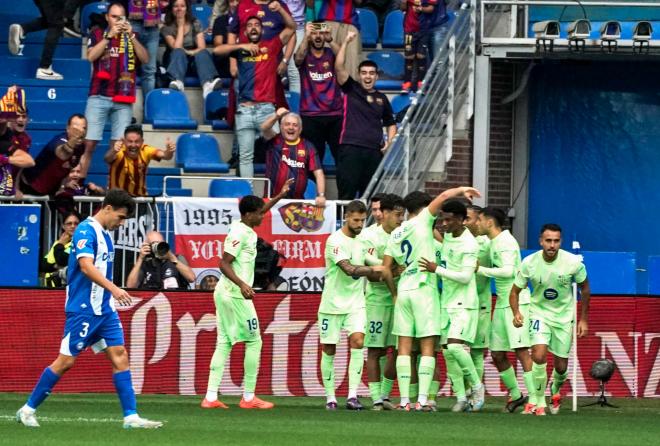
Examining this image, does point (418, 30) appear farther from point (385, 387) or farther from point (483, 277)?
point (385, 387)

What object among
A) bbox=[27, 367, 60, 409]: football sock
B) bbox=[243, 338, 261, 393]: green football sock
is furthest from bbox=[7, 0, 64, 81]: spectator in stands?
bbox=[27, 367, 60, 409]: football sock

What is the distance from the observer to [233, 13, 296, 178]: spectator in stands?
2130cm

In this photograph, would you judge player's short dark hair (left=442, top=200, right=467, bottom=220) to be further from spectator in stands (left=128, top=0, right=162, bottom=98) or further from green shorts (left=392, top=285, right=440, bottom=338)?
spectator in stands (left=128, top=0, right=162, bottom=98)

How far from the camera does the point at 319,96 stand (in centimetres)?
2161

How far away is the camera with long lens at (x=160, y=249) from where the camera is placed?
18625 millimetres

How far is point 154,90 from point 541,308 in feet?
26.4

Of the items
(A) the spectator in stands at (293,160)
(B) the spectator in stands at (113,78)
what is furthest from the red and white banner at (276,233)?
(B) the spectator in stands at (113,78)

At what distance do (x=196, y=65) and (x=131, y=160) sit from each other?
3737 mm

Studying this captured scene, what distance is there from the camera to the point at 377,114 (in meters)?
21.1

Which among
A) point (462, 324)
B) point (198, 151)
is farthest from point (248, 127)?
point (462, 324)

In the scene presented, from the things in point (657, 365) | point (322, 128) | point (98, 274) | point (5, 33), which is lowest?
point (657, 365)

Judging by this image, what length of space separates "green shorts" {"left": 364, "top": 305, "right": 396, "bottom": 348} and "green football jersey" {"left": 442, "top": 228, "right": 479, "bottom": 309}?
2.36 feet

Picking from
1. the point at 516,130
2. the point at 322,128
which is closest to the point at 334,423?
the point at 322,128

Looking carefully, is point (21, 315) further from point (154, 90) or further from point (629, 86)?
point (629, 86)
